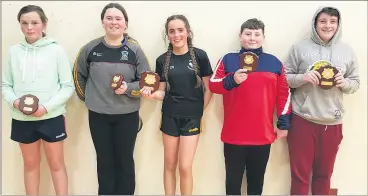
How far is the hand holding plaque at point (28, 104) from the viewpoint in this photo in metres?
2.05

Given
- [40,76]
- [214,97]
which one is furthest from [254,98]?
[40,76]

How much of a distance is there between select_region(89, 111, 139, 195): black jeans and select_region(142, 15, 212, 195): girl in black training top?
23cm

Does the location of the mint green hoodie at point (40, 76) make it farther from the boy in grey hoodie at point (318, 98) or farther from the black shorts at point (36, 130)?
the boy in grey hoodie at point (318, 98)

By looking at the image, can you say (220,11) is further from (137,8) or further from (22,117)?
(22,117)

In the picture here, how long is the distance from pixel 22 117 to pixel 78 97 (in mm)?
411

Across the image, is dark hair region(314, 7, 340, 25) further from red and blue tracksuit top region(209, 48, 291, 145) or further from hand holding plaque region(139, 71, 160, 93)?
hand holding plaque region(139, 71, 160, 93)

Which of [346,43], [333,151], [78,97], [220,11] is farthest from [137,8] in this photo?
[333,151]

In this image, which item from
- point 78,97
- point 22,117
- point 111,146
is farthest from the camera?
point 78,97

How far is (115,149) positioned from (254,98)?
943 mm

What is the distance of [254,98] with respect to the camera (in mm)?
2158

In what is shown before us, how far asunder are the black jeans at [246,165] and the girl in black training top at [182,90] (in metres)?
0.25

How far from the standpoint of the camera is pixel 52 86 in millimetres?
2182

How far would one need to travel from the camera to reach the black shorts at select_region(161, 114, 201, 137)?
7.34 ft

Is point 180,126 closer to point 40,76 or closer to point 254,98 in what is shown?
point 254,98
